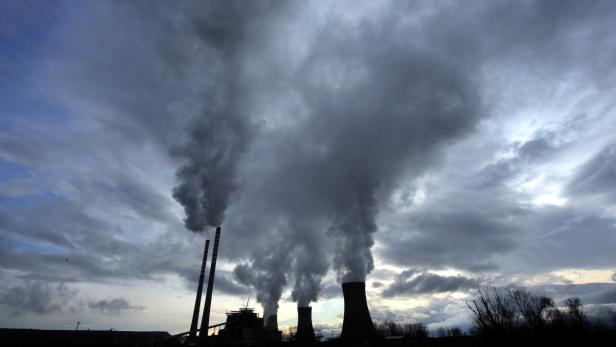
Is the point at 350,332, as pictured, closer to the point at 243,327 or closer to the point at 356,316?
the point at 356,316

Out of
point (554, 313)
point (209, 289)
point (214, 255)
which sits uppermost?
point (214, 255)

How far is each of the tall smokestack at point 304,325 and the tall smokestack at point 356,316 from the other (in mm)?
13834

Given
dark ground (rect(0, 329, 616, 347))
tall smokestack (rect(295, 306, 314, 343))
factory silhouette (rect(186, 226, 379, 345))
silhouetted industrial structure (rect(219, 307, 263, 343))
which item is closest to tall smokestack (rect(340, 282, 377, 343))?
factory silhouette (rect(186, 226, 379, 345))

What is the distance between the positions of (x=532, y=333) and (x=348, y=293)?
58.0ft

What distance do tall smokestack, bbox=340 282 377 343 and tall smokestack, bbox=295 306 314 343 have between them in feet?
45.4

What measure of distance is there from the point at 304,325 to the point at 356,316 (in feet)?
55.9

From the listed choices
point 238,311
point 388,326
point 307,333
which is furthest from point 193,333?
point 388,326

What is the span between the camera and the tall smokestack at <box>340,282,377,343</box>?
36812 mm

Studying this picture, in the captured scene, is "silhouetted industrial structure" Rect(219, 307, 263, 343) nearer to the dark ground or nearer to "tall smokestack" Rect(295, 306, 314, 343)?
the dark ground

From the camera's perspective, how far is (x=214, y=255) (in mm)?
51812

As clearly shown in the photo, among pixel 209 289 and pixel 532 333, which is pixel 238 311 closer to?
pixel 209 289

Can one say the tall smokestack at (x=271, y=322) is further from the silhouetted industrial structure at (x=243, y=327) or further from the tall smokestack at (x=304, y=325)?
the tall smokestack at (x=304, y=325)

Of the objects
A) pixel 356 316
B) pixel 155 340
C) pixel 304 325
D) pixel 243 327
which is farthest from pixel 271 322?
pixel 356 316

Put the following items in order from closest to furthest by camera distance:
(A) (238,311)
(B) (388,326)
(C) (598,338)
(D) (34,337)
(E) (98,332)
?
(C) (598,338) → (D) (34,337) → (E) (98,332) → (A) (238,311) → (B) (388,326)
